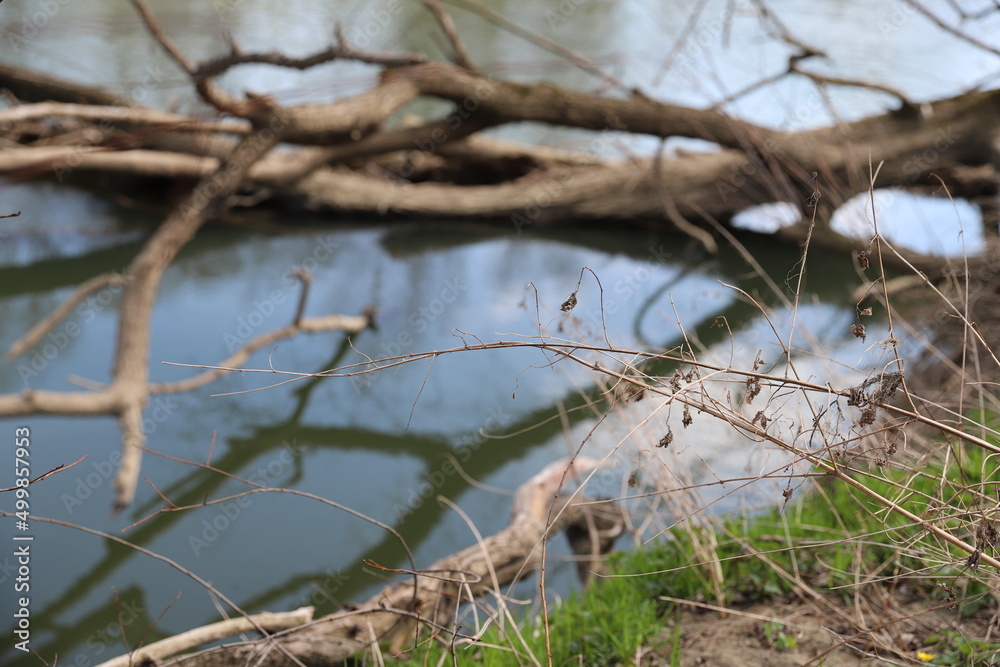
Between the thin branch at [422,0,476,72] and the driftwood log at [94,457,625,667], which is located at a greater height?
the thin branch at [422,0,476,72]

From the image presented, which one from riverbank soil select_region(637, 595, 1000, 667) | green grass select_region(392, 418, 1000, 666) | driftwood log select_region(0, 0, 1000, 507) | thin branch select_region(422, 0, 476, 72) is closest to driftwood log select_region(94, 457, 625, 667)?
green grass select_region(392, 418, 1000, 666)

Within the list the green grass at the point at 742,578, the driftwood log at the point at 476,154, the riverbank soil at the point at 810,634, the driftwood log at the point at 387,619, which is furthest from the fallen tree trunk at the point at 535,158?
the riverbank soil at the point at 810,634

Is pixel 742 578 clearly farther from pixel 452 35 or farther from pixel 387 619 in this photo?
pixel 452 35

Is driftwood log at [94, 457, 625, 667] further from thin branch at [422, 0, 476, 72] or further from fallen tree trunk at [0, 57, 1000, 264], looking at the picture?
thin branch at [422, 0, 476, 72]

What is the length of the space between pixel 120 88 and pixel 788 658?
19.0ft

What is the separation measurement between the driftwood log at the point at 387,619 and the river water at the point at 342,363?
0.16 meters

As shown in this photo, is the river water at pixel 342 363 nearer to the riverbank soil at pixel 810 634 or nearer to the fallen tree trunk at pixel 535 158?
the fallen tree trunk at pixel 535 158

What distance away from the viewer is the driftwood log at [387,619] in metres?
1.84

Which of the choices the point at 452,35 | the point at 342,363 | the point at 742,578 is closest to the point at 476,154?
the point at 452,35

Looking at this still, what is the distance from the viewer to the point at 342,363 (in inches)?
156

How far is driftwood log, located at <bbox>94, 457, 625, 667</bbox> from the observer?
1.84m

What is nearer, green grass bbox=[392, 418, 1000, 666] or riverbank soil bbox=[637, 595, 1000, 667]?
riverbank soil bbox=[637, 595, 1000, 667]

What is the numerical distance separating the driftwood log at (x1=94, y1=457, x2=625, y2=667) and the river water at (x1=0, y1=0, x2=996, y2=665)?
0.53 ft

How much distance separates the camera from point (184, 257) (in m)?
4.89
